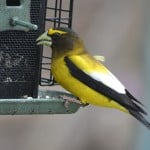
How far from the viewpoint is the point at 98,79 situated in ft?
28.5

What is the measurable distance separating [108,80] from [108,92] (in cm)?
8

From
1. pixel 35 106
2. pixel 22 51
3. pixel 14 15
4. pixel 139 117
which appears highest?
pixel 14 15

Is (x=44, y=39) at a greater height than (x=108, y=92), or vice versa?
(x=44, y=39)

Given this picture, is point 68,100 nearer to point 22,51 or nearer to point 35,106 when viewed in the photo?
point 35,106

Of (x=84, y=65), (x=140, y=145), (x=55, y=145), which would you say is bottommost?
(x=55, y=145)

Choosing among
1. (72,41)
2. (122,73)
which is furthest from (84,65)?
(122,73)

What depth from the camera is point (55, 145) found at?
11.3 m

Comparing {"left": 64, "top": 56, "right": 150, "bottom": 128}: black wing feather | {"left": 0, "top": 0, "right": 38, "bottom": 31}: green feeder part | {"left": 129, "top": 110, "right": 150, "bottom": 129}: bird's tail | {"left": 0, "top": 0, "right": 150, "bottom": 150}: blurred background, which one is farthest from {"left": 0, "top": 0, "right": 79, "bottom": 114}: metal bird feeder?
{"left": 0, "top": 0, "right": 150, "bottom": 150}: blurred background

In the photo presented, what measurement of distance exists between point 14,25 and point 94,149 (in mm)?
2798

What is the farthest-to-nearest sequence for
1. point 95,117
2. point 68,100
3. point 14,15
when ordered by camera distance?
point 95,117, point 14,15, point 68,100

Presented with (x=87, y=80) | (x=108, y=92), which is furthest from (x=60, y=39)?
(x=108, y=92)

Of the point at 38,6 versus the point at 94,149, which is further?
the point at 94,149

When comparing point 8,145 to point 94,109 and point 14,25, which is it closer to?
point 94,109

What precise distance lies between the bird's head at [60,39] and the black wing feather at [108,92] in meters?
0.10
